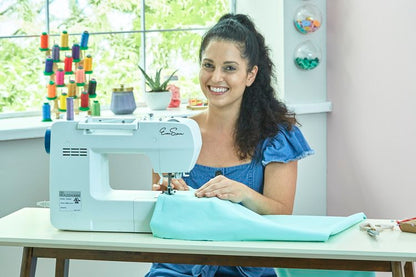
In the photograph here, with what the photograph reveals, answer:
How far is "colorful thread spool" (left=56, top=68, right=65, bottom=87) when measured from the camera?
3.34m

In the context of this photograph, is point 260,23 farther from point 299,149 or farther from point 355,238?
point 355,238

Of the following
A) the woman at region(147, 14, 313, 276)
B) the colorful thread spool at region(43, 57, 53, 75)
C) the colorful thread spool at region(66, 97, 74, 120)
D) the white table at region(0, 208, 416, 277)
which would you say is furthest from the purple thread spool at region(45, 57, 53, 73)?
the white table at region(0, 208, 416, 277)

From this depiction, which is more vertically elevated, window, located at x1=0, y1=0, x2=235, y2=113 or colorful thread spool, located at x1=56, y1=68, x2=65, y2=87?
window, located at x1=0, y1=0, x2=235, y2=113

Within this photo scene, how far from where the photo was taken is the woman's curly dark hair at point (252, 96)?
2.45 m

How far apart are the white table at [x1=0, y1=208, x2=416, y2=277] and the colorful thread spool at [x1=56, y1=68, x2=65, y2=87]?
1439 mm

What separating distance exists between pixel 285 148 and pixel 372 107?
3.08 ft

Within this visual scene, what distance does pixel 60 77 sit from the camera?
11.0 ft

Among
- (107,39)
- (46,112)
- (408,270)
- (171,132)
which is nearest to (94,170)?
(171,132)

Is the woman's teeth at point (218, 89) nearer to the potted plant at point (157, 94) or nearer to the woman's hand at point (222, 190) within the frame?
the woman's hand at point (222, 190)

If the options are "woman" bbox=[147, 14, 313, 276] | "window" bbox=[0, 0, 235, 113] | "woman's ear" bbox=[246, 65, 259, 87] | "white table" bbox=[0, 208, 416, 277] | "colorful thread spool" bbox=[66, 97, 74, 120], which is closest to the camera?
"white table" bbox=[0, 208, 416, 277]

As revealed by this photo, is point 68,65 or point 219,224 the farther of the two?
point 68,65

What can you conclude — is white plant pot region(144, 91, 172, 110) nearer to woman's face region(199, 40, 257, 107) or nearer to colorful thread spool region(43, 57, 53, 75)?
colorful thread spool region(43, 57, 53, 75)

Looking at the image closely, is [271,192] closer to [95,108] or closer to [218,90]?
[218,90]

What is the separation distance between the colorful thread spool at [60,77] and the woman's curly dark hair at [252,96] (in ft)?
3.47
